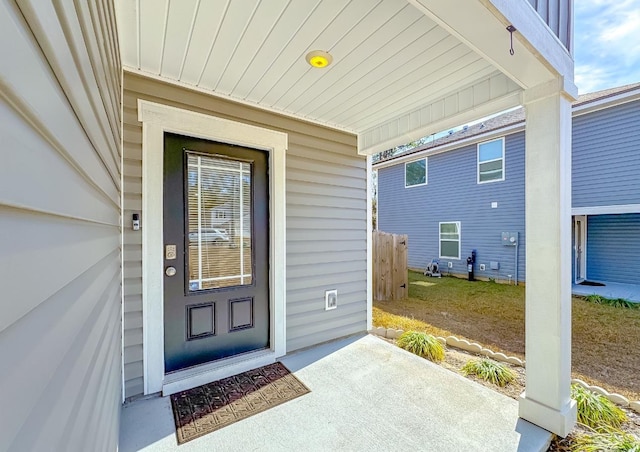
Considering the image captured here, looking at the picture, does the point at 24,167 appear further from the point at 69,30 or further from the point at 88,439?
the point at 88,439

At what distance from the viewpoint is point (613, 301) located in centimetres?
562

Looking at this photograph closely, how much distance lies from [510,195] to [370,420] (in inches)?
303

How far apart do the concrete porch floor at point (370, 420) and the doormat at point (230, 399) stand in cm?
6

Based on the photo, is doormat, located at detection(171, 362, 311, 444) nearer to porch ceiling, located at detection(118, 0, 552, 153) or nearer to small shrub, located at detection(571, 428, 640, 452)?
small shrub, located at detection(571, 428, 640, 452)

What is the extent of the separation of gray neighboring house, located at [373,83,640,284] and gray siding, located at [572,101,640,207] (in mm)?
16

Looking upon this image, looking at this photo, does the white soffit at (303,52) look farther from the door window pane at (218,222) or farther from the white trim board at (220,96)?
the door window pane at (218,222)

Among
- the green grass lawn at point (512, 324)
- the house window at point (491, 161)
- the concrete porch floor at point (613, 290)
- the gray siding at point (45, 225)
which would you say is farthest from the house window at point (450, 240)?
the gray siding at point (45, 225)

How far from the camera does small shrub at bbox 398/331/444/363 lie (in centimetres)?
311

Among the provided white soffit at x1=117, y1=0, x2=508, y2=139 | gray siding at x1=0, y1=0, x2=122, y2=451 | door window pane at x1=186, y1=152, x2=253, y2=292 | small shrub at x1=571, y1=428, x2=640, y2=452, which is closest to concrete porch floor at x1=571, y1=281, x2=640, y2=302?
small shrub at x1=571, y1=428, x2=640, y2=452

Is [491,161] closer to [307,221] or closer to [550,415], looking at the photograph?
[307,221]

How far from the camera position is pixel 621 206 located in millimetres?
6277

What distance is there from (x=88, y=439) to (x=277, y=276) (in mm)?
2156

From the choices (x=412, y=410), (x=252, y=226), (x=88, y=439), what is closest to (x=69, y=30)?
(x=88, y=439)

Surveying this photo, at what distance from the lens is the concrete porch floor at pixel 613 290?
5.92 metres
